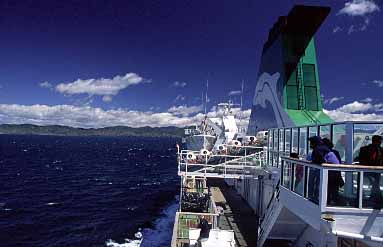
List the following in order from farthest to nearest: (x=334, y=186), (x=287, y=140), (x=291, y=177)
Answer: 1. (x=287, y=140)
2. (x=291, y=177)
3. (x=334, y=186)

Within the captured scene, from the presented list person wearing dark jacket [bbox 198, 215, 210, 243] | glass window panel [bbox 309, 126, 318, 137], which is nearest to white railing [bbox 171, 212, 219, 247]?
person wearing dark jacket [bbox 198, 215, 210, 243]

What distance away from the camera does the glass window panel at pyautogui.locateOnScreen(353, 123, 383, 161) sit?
30.9 feet

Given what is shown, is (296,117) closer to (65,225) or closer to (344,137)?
(344,137)

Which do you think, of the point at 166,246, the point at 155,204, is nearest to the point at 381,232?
the point at 166,246

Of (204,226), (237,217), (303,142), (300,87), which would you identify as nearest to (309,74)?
(300,87)

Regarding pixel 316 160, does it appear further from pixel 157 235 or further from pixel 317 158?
pixel 157 235

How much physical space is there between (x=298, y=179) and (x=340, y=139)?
1749 millimetres

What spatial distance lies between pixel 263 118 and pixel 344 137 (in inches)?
804

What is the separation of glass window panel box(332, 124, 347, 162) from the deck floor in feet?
25.7

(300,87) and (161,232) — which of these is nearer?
(300,87)

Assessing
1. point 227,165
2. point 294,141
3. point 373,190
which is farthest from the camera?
point 227,165

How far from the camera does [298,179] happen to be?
433 inches

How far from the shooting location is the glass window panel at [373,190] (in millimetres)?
8930

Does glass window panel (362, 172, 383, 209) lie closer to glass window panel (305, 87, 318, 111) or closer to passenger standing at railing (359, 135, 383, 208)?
passenger standing at railing (359, 135, 383, 208)
